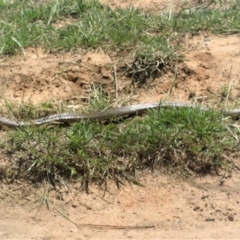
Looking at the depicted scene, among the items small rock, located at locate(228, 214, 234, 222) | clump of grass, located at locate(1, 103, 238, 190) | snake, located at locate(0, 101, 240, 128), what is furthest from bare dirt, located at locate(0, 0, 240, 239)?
snake, located at locate(0, 101, 240, 128)

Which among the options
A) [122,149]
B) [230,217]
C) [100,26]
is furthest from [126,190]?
[100,26]

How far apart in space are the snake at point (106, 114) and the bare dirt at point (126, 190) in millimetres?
269

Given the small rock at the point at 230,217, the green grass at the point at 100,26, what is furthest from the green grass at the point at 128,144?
the small rock at the point at 230,217

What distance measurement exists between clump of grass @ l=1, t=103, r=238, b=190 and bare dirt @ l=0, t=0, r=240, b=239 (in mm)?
121

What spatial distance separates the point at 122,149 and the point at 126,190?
393 millimetres

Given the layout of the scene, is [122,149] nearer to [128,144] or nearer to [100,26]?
[128,144]

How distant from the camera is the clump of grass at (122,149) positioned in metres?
5.96

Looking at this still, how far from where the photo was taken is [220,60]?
716 cm

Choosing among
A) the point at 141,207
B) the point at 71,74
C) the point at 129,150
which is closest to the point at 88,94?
the point at 71,74

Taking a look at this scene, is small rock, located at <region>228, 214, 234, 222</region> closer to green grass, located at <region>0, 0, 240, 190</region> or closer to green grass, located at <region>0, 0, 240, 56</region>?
green grass, located at <region>0, 0, 240, 190</region>

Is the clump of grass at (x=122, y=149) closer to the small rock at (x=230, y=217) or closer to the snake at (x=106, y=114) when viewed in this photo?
the snake at (x=106, y=114)

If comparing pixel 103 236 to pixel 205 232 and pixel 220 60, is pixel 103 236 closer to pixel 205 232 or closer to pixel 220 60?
pixel 205 232

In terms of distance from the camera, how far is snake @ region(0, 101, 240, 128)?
645 centimetres

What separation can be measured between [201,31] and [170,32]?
0.32m
